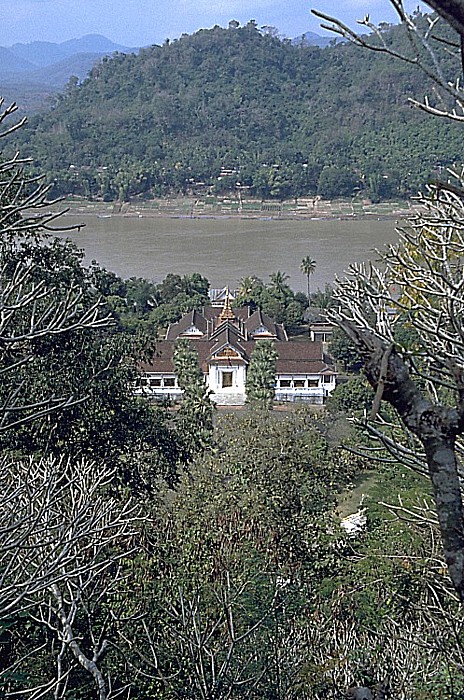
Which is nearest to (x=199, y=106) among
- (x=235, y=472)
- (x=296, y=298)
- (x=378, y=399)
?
(x=296, y=298)

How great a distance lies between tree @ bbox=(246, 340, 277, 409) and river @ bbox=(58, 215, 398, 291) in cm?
664

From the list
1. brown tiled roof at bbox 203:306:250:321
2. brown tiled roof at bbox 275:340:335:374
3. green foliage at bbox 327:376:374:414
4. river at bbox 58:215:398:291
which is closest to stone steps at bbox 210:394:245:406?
brown tiled roof at bbox 275:340:335:374

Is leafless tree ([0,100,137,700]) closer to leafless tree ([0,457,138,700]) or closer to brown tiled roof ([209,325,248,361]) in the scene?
leafless tree ([0,457,138,700])

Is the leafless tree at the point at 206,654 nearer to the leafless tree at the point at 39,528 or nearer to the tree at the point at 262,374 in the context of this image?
the leafless tree at the point at 39,528

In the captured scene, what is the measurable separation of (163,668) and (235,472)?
109 inches

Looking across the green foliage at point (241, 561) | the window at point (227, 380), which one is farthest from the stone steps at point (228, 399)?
the green foliage at point (241, 561)

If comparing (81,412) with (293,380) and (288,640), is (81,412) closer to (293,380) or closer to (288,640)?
(288,640)

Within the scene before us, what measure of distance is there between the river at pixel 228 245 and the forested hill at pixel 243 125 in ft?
11.6

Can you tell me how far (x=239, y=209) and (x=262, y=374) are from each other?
22.5 m

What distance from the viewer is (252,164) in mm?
38188

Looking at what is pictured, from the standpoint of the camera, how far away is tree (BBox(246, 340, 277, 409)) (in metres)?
11.6

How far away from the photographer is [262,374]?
39.4 feet

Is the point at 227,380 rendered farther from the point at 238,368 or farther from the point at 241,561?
the point at 241,561

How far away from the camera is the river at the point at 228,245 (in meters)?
21.6
